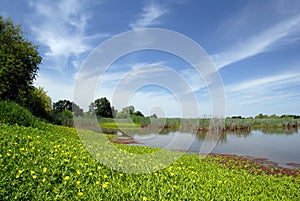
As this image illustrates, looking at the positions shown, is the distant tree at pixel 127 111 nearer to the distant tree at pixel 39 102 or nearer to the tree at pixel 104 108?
the distant tree at pixel 39 102

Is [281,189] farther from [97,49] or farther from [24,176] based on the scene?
[97,49]

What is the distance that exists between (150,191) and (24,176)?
2043 mm

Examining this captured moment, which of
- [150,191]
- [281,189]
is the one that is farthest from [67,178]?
[281,189]

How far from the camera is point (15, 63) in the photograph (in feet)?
60.6

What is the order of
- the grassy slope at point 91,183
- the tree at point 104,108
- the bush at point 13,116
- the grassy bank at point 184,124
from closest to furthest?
the grassy slope at point 91,183 → the bush at point 13,116 → the grassy bank at point 184,124 → the tree at point 104,108

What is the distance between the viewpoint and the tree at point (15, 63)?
17.6 meters

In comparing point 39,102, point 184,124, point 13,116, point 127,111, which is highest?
point 39,102

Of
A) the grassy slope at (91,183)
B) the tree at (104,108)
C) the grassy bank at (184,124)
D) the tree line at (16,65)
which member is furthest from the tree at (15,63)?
the tree at (104,108)

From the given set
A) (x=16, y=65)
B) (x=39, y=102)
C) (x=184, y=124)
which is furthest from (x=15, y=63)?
(x=184, y=124)

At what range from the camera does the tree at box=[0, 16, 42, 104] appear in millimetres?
17609

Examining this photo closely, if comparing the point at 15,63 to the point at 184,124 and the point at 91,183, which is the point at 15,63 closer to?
the point at 91,183

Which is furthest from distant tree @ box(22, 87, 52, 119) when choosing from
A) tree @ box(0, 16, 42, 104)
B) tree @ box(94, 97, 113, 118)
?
tree @ box(94, 97, 113, 118)

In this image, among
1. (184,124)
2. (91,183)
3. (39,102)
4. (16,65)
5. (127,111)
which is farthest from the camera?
(184,124)

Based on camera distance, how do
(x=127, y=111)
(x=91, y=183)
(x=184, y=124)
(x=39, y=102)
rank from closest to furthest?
(x=91, y=183), (x=127, y=111), (x=39, y=102), (x=184, y=124)
